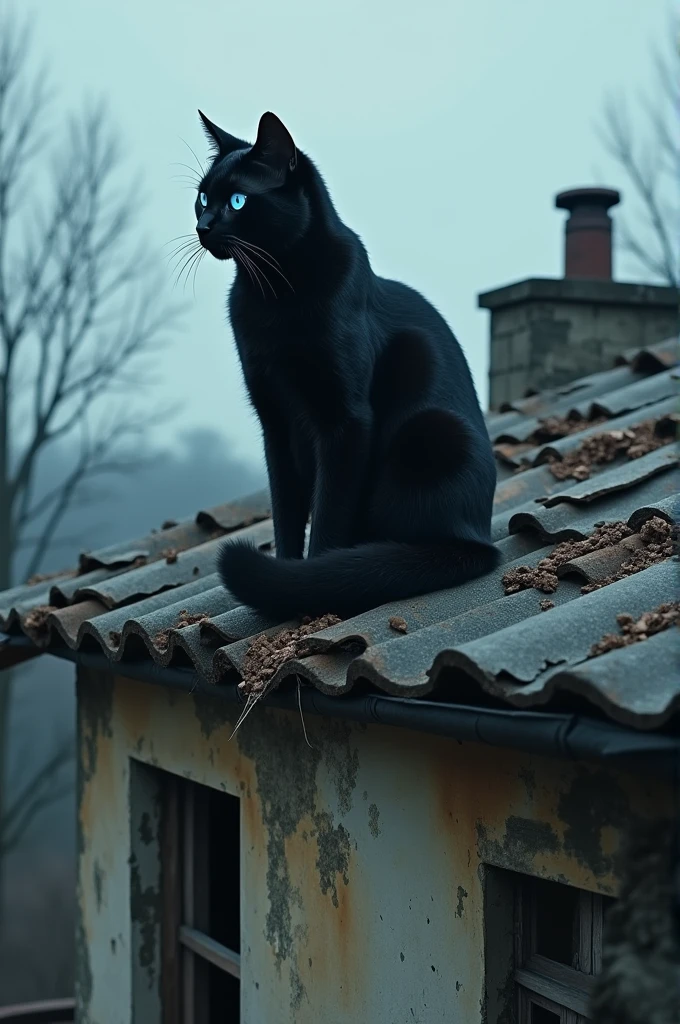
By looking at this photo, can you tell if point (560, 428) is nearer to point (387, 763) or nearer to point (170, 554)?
point (170, 554)

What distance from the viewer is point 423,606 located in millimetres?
2324

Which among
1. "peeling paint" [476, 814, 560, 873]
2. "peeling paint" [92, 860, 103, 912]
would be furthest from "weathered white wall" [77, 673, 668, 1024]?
"peeling paint" [92, 860, 103, 912]

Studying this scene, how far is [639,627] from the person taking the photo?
167 cm

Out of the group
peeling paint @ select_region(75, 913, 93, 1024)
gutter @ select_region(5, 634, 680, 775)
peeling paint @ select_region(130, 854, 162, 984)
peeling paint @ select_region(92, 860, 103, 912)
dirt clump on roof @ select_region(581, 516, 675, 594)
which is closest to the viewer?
gutter @ select_region(5, 634, 680, 775)

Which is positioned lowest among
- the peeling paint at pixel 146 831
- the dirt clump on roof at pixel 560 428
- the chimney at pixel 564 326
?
the peeling paint at pixel 146 831

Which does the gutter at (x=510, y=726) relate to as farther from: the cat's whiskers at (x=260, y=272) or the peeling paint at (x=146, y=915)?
the peeling paint at (x=146, y=915)

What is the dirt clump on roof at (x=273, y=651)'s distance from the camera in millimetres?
2154

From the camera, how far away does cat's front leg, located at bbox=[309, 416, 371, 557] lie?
247cm

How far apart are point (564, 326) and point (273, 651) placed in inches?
195

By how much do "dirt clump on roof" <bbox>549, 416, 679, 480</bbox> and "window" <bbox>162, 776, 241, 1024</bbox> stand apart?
1560mm

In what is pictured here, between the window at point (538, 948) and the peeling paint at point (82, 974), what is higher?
the window at point (538, 948)

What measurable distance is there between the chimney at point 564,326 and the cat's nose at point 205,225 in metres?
4.40

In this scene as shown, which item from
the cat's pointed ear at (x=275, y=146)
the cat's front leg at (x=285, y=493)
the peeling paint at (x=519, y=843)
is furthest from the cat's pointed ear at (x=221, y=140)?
the peeling paint at (x=519, y=843)

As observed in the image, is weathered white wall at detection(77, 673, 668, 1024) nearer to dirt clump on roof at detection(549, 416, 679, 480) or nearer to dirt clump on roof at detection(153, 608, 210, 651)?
dirt clump on roof at detection(153, 608, 210, 651)
